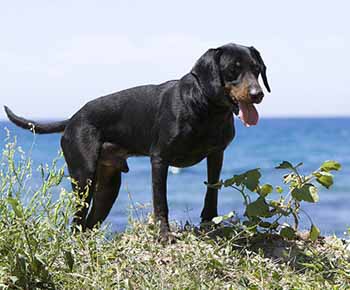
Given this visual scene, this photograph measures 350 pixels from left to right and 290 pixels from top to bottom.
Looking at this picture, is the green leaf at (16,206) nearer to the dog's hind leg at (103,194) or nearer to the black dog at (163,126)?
the black dog at (163,126)

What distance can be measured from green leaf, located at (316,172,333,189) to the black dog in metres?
0.56

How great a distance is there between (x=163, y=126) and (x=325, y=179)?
3.74 ft

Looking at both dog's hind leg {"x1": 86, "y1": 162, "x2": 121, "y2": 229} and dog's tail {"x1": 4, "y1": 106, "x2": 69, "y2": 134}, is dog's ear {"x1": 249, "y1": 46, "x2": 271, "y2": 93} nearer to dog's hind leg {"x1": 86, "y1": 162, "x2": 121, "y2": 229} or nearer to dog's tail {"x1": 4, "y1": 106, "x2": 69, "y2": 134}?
dog's hind leg {"x1": 86, "y1": 162, "x2": 121, "y2": 229}

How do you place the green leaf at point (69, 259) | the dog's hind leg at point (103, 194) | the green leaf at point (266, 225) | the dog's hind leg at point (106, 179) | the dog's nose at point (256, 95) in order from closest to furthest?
the green leaf at point (69, 259), the dog's nose at point (256, 95), the green leaf at point (266, 225), the dog's hind leg at point (106, 179), the dog's hind leg at point (103, 194)

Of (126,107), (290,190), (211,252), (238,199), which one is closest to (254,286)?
(211,252)

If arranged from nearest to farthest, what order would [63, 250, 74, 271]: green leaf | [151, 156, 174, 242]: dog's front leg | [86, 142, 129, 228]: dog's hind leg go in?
[63, 250, 74, 271]: green leaf, [151, 156, 174, 242]: dog's front leg, [86, 142, 129, 228]: dog's hind leg

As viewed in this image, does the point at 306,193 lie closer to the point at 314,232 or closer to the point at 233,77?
the point at 314,232

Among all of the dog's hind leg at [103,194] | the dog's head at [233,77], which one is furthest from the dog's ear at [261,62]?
the dog's hind leg at [103,194]

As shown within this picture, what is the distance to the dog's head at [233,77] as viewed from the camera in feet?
18.7

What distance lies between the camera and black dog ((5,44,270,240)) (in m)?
5.84

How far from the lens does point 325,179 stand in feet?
19.1

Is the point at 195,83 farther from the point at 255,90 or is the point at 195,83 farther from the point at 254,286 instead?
the point at 254,286

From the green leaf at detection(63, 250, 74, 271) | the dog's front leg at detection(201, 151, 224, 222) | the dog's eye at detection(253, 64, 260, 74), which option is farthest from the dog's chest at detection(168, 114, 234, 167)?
the green leaf at detection(63, 250, 74, 271)

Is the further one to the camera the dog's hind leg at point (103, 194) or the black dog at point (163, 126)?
the dog's hind leg at point (103, 194)
